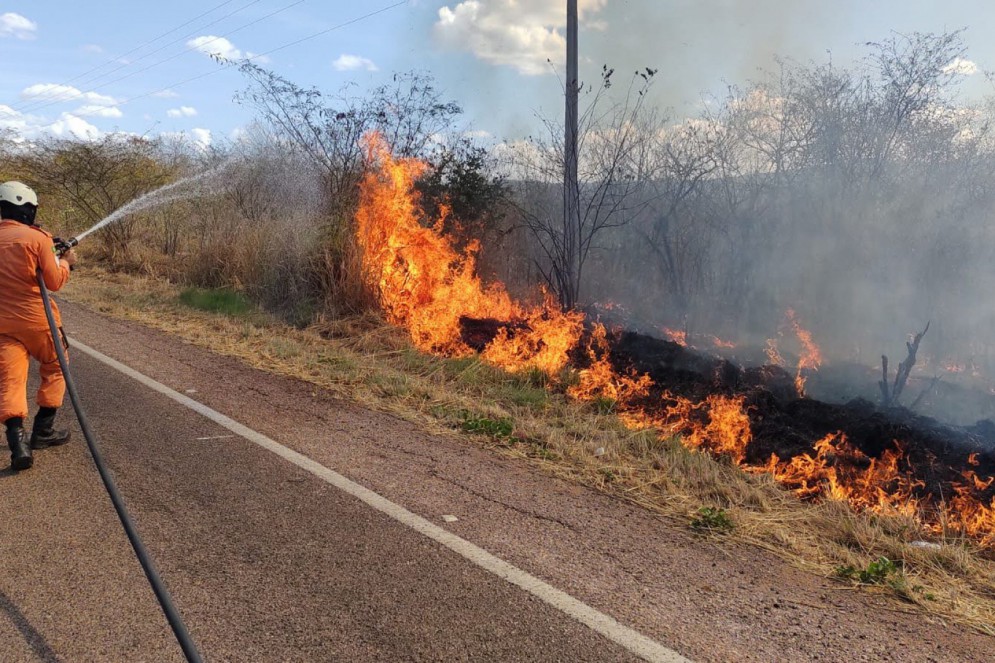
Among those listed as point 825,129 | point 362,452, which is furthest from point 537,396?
point 825,129

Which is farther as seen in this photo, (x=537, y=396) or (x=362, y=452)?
(x=537, y=396)

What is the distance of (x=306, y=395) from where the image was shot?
20.6 feet

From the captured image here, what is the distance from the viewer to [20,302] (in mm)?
4492

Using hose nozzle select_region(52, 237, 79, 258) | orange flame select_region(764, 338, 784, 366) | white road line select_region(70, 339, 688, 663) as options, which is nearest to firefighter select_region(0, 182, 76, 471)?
hose nozzle select_region(52, 237, 79, 258)

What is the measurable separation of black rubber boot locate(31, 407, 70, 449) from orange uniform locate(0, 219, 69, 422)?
0.20 m

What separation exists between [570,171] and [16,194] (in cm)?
607

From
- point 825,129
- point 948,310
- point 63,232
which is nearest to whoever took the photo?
point 948,310

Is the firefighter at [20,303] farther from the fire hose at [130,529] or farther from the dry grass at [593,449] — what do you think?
the dry grass at [593,449]

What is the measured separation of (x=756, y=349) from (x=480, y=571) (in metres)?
7.15

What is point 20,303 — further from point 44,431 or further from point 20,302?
point 44,431

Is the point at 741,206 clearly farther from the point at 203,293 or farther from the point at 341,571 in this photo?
the point at 341,571

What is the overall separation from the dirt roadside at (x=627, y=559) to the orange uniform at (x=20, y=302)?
4.94 ft

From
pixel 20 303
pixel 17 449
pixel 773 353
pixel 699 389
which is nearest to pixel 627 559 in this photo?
pixel 699 389

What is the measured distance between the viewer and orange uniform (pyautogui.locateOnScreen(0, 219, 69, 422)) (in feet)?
14.5
